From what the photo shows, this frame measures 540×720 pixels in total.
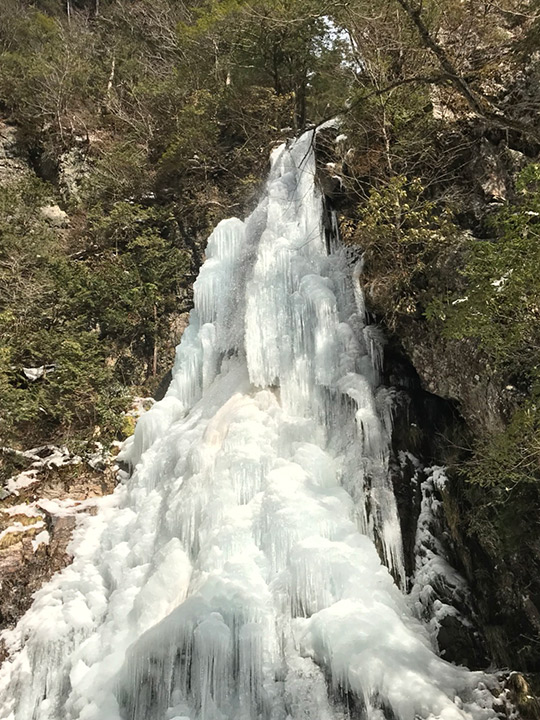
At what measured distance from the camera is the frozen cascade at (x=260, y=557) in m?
4.33

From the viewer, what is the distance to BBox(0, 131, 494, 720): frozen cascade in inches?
171

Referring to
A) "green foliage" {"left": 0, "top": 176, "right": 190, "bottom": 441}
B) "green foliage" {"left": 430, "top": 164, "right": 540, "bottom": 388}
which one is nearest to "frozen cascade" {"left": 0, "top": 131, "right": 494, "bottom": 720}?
"green foliage" {"left": 0, "top": 176, "right": 190, "bottom": 441}

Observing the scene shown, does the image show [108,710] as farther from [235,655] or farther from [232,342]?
[232,342]

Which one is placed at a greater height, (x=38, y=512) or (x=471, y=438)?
Result: (x=471, y=438)

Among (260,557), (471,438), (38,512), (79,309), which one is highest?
(79,309)

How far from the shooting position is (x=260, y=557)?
5.14 meters

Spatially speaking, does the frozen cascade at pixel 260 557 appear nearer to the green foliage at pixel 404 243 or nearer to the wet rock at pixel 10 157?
the green foliage at pixel 404 243

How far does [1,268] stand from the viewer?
10.2 meters

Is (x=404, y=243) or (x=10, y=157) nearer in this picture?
(x=404, y=243)

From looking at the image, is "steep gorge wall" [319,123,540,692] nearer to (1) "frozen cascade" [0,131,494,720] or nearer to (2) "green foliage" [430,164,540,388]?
(1) "frozen cascade" [0,131,494,720]

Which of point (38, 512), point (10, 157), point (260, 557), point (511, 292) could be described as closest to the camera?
point (511, 292)

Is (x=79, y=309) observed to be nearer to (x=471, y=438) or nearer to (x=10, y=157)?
(x=10, y=157)

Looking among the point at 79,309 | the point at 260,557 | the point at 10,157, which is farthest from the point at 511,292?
the point at 10,157

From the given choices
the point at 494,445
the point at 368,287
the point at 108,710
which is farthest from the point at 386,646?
the point at 368,287
